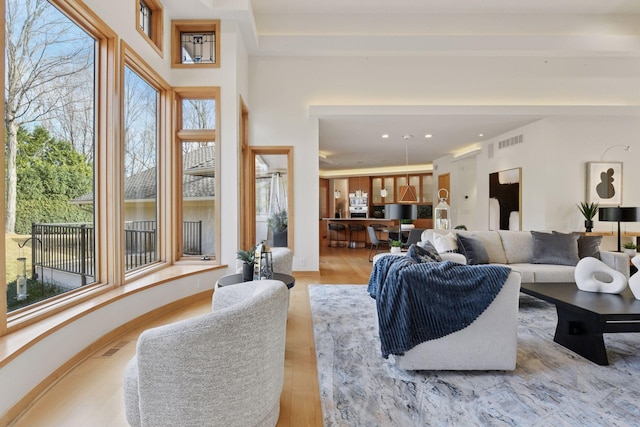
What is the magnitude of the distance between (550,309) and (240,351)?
4025mm

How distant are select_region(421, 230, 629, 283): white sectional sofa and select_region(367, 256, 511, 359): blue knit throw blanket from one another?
157 cm

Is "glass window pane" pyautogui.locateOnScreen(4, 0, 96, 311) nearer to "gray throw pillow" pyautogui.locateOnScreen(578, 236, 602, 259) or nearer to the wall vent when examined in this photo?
"gray throw pillow" pyautogui.locateOnScreen(578, 236, 602, 259)

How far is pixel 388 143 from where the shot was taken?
7.65 meters

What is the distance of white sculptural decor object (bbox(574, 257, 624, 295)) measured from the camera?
9.39 feet

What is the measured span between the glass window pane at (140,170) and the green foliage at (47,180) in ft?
2.03

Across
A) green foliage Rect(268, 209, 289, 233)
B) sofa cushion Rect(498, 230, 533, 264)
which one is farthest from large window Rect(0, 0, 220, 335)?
sofa cushion Rect(498, 230, 533, 264)

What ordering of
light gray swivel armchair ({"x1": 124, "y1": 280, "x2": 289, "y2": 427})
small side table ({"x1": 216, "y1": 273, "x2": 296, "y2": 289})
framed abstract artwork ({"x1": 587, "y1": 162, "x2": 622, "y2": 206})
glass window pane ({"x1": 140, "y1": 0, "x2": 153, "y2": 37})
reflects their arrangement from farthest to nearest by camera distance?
1. framed abstract artwork ({"x1": 587, "y1": 162, "x2": 622, "y2": 206})
2. glass window pane ({"x1": 140, "y1": 0, "x2": 153, "y2": 37})
3. small side table ({"x1": 216, "y1": 273, "x2": 296, "y2": 289})
4. light gray swivel armchair ({"x1": 124, "y1": 280, "x2": 289, "y2": 427})

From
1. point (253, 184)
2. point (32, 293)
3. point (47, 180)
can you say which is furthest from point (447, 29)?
point (32, 293)

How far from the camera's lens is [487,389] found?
207 centimetres

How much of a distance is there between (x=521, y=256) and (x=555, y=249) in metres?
0.40

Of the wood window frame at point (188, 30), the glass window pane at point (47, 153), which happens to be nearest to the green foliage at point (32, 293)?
the glass window pane at point (47, 153)

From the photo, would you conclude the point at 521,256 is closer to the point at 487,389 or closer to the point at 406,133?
the point at 487,389

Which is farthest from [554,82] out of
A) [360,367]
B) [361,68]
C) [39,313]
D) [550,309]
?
[39,313]

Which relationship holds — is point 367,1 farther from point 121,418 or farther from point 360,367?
point 121,418
